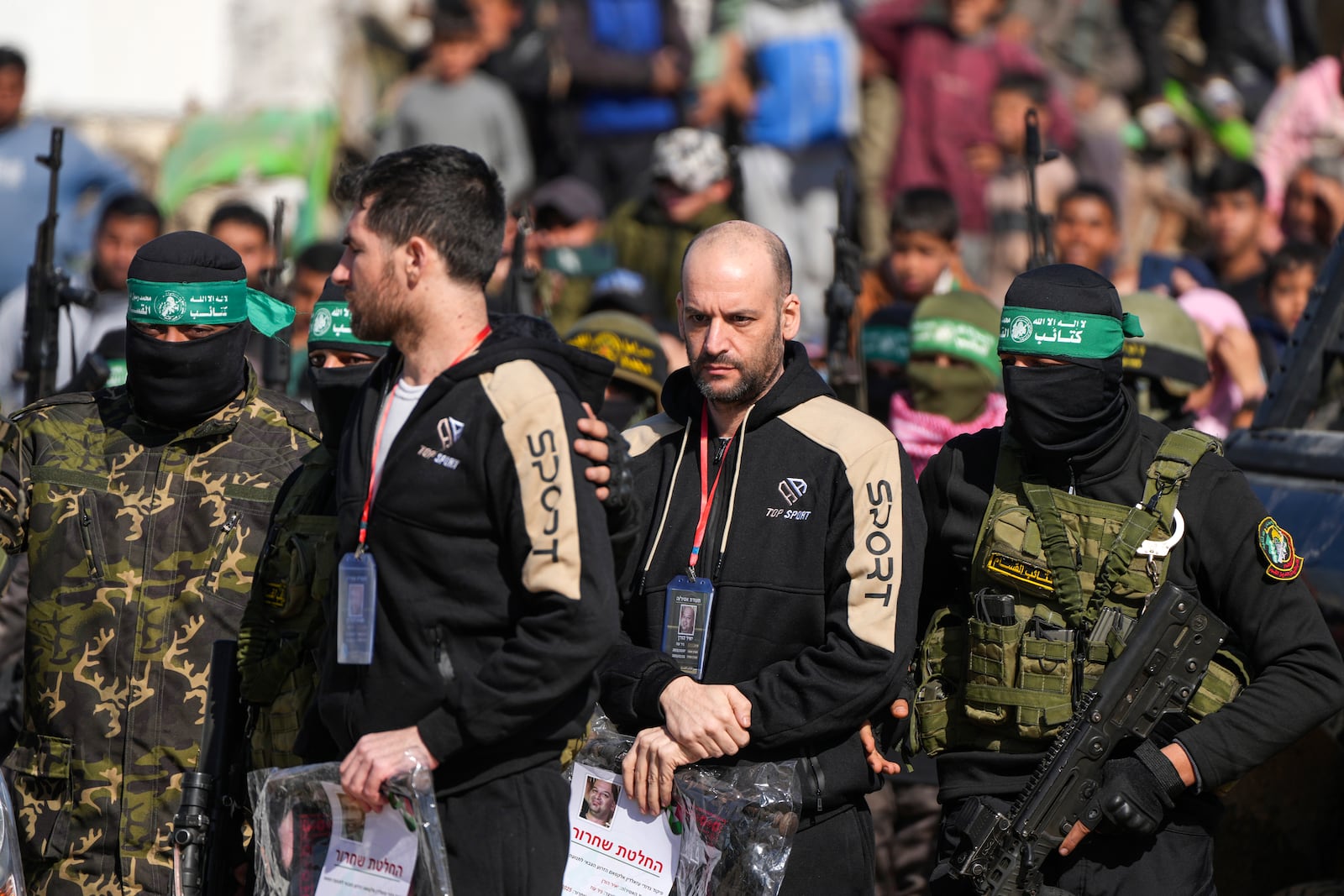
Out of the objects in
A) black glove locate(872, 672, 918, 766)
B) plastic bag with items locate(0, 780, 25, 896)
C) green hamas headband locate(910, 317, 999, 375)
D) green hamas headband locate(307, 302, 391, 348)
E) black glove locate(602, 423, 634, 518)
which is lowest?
plastic bag with items locate(0, 780, 25, 896)

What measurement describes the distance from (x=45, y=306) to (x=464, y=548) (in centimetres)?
440

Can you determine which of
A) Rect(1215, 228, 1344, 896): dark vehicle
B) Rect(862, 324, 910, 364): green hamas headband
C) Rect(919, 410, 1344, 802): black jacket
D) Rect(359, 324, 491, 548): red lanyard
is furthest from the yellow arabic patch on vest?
Rect(862, 324, 910, 364): green hamas headband

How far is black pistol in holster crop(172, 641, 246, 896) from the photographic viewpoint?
15.5 feet

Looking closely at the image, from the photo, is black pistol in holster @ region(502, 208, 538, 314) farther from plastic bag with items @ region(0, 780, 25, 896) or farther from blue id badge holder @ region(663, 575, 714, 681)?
plastic bag with items @ region(0, 780, 25, 896)

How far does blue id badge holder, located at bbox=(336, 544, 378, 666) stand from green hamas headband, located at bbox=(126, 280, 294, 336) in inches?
55.6

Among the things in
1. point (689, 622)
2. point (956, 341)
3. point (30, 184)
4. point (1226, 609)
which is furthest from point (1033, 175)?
point (30, 184)

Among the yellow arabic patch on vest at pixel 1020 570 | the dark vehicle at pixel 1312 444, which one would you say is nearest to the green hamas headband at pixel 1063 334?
the yellow arabic patch on vest at pixel 1020 570

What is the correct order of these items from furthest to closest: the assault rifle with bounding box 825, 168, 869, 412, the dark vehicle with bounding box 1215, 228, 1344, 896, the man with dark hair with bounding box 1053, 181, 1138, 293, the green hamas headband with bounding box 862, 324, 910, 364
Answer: the man with dark hair with bounding box 1053, 181, 1138, 293, the green hamas headband with bounding box 862, 324, 910, 364, the assault rifle with bounding box 825, 168, 869, 412, the dark vehicle with bounding box 1215, 228, 1344, 896

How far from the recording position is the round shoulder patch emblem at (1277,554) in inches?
183

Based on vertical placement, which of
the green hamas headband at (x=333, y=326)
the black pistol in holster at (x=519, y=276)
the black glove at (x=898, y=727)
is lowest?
the black glove at (x=898, y=727)

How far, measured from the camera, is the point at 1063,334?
476cm

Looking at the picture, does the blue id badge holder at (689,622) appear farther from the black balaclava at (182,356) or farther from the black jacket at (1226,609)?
the black balaclava at (182,356)

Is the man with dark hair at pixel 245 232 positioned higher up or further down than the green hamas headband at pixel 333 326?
further down

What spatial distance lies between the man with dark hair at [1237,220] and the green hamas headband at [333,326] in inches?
232
